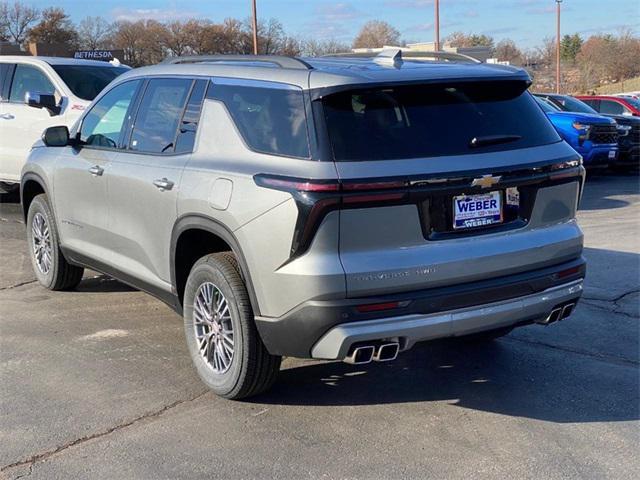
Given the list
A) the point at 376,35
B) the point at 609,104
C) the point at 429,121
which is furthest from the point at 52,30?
the point at 429,121

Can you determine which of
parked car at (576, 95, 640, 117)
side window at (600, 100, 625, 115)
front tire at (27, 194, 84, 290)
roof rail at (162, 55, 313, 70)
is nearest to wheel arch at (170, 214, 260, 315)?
roof rail at (162, 55, 313, 70)

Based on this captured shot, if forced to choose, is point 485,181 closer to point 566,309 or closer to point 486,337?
point 566,309

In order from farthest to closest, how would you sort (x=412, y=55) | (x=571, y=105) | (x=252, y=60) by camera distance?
1. (x=571, y=105)
2. (x=412, y=55)
3. (x=252, y=60)

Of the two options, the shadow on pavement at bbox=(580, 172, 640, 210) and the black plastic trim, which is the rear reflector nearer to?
the black plastic trim

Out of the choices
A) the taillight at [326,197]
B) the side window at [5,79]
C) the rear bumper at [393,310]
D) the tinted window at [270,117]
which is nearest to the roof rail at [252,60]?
the tinted window at [270,117]

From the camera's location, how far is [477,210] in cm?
391

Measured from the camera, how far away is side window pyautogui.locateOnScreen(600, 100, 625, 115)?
20.2 meters

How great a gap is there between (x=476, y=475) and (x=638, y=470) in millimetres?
769

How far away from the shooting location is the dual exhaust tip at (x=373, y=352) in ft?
12.2

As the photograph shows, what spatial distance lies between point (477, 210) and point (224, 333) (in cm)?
155

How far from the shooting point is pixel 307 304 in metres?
3.67

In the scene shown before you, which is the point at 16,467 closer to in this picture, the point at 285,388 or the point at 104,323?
the point at 285,388

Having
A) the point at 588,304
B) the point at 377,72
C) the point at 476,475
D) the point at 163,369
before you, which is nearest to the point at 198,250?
the point at 163,369

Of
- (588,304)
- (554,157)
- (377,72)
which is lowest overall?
(588,304)
